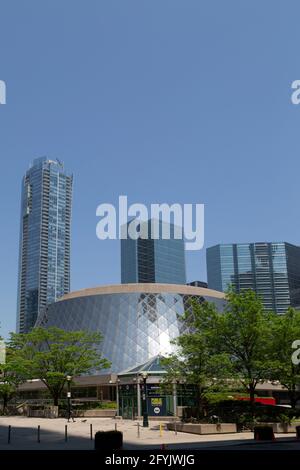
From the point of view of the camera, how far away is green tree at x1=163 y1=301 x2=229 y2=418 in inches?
1457

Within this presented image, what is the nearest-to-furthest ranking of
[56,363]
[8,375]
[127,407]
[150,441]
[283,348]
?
[150,441]
[283,348]
[127,407]
[56,363]
[8,375]

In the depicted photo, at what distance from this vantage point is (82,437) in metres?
30.7

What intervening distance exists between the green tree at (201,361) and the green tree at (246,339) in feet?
2.93

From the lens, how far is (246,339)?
120 feet

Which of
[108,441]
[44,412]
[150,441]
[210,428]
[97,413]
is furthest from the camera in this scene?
[97,413]

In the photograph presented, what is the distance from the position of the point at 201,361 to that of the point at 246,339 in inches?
157

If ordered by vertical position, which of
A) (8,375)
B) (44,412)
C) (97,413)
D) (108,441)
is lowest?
(97,413)

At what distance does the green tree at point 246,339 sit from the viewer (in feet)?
119

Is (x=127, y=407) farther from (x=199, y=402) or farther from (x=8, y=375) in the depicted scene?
(x=8, y=375)

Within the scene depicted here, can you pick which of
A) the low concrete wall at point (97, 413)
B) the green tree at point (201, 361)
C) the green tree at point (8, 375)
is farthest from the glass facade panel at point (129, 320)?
the green tree at point (201, 361)

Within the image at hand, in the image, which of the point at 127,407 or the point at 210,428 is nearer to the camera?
the point at 210,428

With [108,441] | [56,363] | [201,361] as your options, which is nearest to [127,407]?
[56,363]

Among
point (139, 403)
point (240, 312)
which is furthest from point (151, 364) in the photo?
point (240, 312)

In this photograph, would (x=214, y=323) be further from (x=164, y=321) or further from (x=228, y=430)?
(x=164, y=321)
